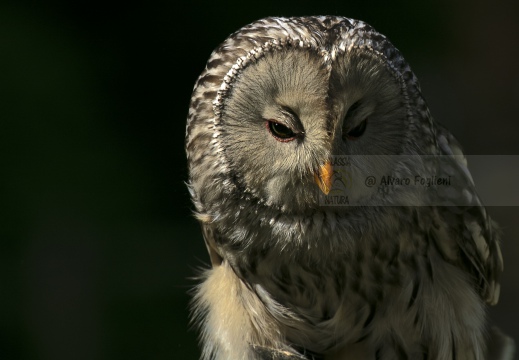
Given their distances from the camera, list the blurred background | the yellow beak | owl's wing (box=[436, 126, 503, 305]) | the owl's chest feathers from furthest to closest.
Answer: the blurred background < owl's wing (box=[436, 126, 503, 305]) < the owl's chest feathers < the yellow beak

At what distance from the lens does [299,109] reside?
1989 millimetres

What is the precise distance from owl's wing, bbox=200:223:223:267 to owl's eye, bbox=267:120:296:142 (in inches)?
15.8

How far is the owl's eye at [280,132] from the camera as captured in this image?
6.63ft

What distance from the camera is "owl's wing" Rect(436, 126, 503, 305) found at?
232 centimetres

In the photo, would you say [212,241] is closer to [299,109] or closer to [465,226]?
[299,109]

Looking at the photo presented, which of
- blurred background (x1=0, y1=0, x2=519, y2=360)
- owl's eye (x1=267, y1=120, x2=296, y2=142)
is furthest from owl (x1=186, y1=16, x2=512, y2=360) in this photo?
blurred background (x1=0, y1=0, x2=519, y2=360)

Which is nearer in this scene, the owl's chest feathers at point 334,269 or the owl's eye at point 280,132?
the owl's eye at point 280,132

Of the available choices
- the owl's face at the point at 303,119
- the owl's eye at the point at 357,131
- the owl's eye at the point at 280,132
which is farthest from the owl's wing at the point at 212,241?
the owl's eye at the point at 357,131

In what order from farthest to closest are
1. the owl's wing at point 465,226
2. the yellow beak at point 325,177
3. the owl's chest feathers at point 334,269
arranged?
1. the owl's wing at point 465,226
2. the owl's chest feathers at point 334,269
3. the yellow beak at point 325,177

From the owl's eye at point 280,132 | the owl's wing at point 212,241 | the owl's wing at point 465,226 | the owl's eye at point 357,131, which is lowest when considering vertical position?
the owl's wing at point 212,241

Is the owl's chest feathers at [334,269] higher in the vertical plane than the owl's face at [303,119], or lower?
lower

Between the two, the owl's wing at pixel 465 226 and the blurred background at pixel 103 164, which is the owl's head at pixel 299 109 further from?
the blurred background at pixel 103 164

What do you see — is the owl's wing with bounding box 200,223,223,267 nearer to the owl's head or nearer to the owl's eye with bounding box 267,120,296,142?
the owl's head

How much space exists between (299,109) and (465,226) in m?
0.65
